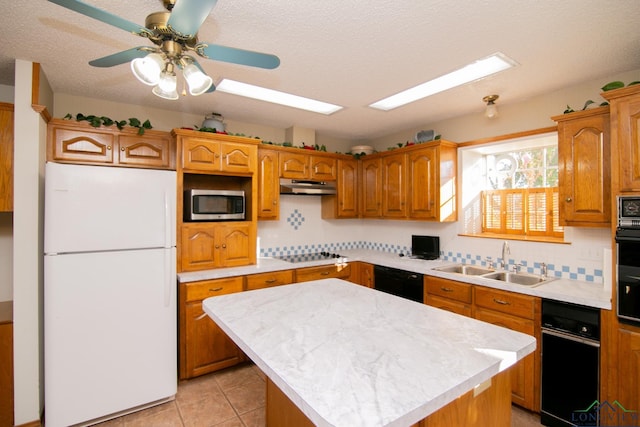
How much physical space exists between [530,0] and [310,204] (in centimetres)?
300

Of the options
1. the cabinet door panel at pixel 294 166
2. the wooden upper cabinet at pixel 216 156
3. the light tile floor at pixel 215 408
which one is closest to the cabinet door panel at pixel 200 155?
the wooden upper cabinet at pixel 216 156

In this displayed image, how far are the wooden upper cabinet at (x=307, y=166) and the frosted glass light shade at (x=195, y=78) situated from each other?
2.03m

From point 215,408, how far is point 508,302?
2.38m

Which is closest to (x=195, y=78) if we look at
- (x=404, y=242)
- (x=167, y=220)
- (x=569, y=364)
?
(x=167, y=220)

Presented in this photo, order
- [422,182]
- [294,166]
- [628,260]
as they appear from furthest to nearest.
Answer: [294,166]
[422,182]
[628,260]

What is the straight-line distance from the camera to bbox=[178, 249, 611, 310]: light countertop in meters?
2.08

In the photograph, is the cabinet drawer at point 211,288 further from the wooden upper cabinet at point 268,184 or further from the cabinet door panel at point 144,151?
the cabinet door panel at point 144,151

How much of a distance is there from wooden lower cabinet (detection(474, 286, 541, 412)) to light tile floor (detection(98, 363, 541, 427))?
0.45ft

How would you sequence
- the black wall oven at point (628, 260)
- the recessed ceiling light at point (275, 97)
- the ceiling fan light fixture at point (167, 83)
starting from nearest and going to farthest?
A: 1. the ceiling fan light fixture at point (167, 83)
2. the black wall oven at point (628, 260)
3. the recessed ceiling light at point (275, 97)

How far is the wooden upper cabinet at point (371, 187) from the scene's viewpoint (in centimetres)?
392

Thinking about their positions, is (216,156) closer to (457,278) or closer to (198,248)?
(198,248)

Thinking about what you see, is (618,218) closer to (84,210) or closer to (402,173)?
(402,173)

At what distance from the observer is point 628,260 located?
6.11 feet

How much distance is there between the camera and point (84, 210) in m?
2.12
